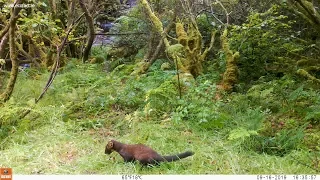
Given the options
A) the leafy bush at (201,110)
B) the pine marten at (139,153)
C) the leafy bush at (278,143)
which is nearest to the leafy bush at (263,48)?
the leafy bush at (201,110)

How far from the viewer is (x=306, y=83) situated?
116 inches

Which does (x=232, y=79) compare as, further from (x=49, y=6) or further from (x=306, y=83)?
(x=49, y=6)

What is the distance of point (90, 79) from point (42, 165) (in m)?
1.42

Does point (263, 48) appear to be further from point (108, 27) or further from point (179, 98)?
point (108, 27)

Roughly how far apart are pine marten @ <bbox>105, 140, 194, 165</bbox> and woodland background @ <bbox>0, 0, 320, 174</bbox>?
39mm

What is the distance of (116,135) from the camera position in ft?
7.69

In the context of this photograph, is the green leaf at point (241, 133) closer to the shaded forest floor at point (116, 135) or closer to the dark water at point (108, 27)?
the shaded forest floor at point (116, 135)

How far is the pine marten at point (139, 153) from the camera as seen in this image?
190 cm

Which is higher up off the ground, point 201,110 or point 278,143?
point 201,110

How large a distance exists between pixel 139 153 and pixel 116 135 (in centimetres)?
44

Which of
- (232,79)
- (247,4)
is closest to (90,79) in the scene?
(232,79)

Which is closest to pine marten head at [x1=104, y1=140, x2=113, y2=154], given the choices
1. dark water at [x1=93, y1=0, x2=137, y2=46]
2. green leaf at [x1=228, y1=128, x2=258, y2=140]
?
green leaf at [x1=228, y1=128, x2=258, y2=140]

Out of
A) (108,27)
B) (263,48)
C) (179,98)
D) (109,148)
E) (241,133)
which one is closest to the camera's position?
(241,133)

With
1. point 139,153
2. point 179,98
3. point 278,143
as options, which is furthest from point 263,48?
point 139,153
